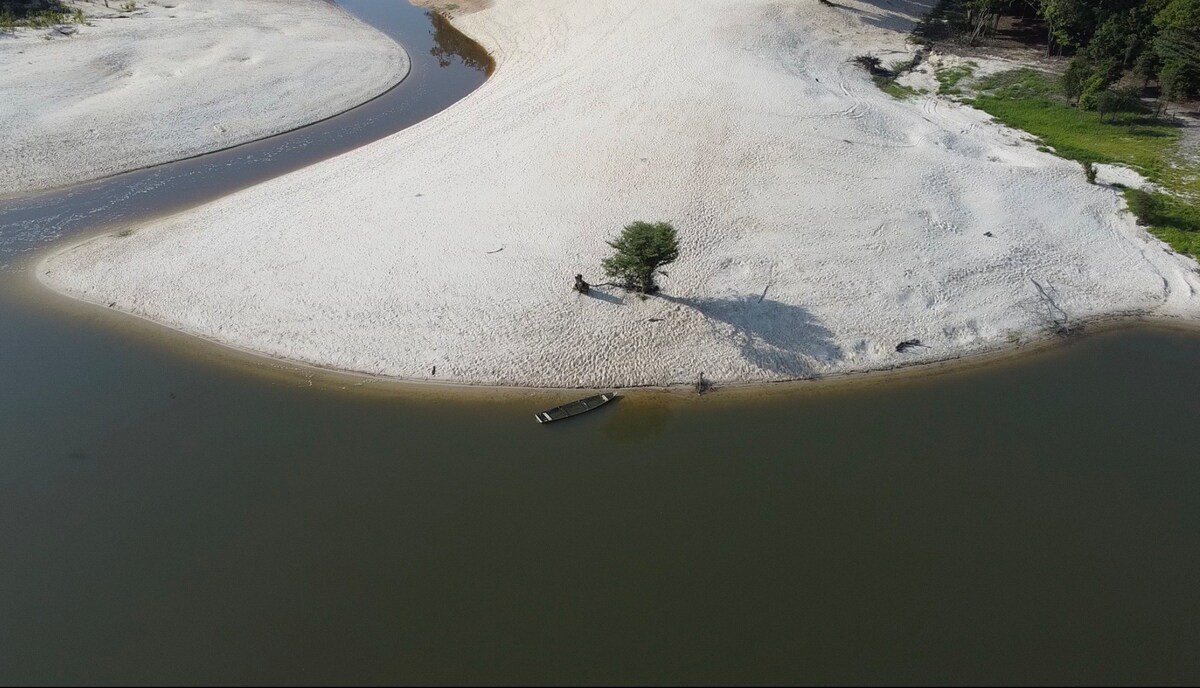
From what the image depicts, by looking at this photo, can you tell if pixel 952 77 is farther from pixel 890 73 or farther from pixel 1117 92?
pixel 1117 92

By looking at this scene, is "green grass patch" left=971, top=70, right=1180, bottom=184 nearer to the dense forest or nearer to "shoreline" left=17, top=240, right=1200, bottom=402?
the dense forest

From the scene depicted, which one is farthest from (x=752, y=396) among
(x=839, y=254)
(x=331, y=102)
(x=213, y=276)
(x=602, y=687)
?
(x=331, y=102)

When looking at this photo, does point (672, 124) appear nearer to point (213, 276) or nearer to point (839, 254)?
point (839, 254)

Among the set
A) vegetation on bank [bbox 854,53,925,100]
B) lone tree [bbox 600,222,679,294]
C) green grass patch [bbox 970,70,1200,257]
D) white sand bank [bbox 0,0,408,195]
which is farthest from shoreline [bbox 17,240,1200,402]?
vegetation on bank [bbox 854,53,925,100]

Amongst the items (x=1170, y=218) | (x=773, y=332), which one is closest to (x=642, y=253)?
(x=773, y=332)

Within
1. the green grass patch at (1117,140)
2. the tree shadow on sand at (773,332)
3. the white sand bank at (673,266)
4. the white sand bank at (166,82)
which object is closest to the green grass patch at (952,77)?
the green grass patch at (1117,140)

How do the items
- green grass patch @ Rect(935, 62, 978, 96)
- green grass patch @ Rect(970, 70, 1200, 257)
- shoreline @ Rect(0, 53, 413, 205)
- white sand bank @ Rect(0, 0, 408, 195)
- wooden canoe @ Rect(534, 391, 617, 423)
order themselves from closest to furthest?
wooden canoe @ Rect(534, 391, 617, 423) < green grass patch @ Rect(970, 70, 1200, 257) < shoreline @ Rect(0, 53, 413, 205) < white sand bank @ Rect(0, 0, 408, 195) < green grass patch @ Rect(935, 62, 978, 96)

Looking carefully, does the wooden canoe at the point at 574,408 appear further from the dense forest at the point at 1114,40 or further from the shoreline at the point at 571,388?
the dense forest at the point at 1114,40
